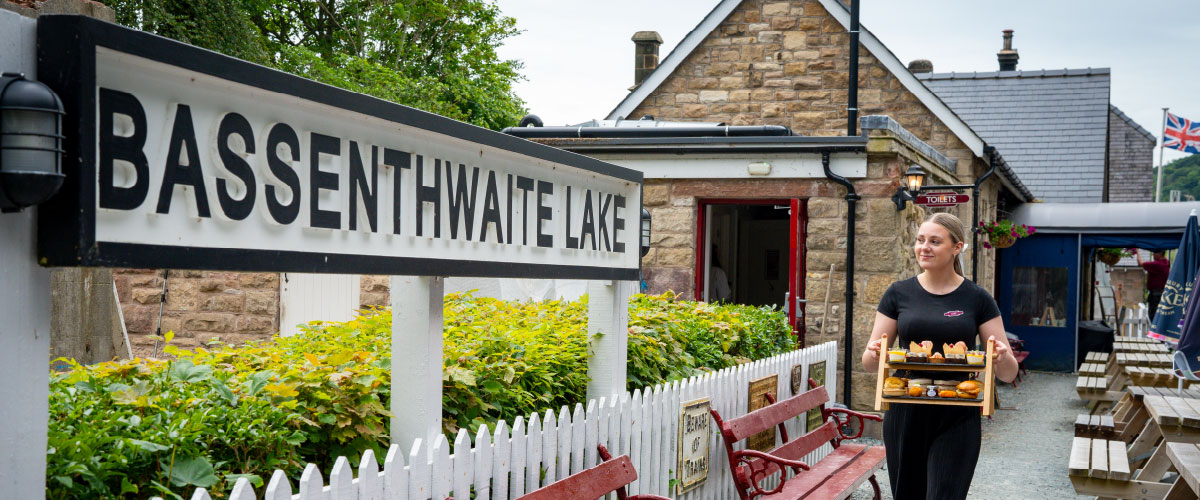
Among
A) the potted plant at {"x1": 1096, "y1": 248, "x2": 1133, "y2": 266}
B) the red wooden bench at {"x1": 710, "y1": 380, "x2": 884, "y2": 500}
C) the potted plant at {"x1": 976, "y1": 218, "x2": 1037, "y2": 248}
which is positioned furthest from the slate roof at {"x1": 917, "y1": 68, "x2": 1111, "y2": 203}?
the red wooden bench at {"x1": 710, "y1": 380, "x2": 884, "y2": 500}

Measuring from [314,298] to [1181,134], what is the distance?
86.3 feet

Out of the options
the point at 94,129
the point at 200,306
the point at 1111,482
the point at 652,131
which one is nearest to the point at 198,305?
the point at 200,306

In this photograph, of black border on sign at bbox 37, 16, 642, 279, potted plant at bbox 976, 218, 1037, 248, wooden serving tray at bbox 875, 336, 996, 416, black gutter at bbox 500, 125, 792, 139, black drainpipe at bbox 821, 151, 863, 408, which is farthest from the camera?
potted plant at bbox 976, 218, 1037, 248

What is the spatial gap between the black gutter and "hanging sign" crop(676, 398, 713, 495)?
5453 millimetres

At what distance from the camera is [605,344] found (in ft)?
15.4

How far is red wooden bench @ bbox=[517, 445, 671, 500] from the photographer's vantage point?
3.53 m

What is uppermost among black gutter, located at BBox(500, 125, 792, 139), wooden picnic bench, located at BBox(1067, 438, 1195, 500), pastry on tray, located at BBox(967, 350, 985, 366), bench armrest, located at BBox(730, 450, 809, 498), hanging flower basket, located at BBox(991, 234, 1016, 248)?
black gutter, located at BBox(500, 125, 792, 139)

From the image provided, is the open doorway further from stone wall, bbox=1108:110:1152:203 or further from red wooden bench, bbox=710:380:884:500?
stone wall, bbox=1108:110:1152:203

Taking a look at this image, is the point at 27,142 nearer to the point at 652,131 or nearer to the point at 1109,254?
the point at 652,131

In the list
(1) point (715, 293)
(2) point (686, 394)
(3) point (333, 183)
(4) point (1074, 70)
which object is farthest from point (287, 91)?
(4) point (1074, 70)

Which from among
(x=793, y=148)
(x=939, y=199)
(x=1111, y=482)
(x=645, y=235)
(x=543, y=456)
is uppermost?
(x=793, y=148)

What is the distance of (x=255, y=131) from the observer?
2348 millimetres

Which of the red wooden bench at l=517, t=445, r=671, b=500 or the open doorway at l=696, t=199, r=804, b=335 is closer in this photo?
the red wooden bench at l=517, t=445, r=671, b=500

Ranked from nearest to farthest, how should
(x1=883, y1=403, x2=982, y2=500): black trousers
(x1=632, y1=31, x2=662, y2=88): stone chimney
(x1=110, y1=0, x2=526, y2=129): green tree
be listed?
(x1=883, y1=403, x2=982, y2=500): black trousers → (x1=632, y1=31, x2=662, y2=88): stone chimney → (x1=110, y1=0, x2=526, y2=129): green tree
